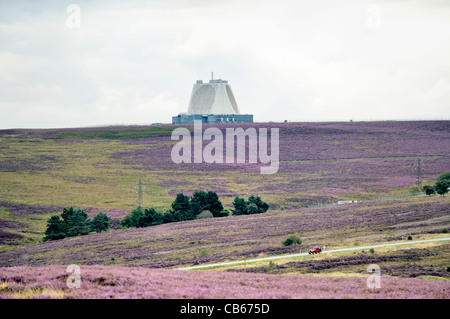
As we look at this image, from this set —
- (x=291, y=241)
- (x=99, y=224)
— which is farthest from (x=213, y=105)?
(x=291, y=241)

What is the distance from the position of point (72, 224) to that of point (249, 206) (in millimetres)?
24679

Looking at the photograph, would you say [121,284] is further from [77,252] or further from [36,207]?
[36,207]

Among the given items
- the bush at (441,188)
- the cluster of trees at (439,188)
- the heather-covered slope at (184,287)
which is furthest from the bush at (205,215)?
the heather-covered slope at (184,287)

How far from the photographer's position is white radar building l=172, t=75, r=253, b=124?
5935 inches

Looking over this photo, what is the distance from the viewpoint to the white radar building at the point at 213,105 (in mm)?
150750

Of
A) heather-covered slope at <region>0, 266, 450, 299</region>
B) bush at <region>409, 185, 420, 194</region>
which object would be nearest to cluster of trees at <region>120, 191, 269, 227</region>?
bush at <region>409, 185, 420, 194</region>

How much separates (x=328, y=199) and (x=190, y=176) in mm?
27731

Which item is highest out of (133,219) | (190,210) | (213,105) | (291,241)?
(213,105)

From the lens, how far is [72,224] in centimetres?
6312

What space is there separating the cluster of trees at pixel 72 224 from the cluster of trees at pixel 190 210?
3.38 m

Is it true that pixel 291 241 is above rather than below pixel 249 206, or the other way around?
below

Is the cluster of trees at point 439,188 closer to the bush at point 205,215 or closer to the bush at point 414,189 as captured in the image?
the bush at point 414,189

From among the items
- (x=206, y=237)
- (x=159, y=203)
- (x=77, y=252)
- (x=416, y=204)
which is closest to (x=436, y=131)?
(x=416, y=204)

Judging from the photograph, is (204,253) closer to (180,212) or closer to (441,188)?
(180,212)
